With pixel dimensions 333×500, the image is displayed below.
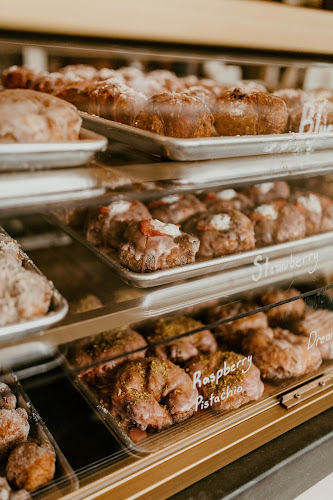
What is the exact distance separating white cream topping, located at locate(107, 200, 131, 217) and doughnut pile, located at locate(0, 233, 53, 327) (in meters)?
0.54

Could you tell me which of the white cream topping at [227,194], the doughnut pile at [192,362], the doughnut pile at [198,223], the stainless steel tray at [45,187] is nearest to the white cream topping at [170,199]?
the doughnut pile at [198,223]

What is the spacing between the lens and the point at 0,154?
83 cm

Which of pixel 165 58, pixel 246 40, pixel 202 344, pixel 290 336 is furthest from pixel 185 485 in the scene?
pixel 165 58

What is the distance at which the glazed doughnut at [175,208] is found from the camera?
167 centimetres

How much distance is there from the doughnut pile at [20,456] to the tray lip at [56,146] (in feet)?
2.58

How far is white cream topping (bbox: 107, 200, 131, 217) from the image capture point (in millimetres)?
1547

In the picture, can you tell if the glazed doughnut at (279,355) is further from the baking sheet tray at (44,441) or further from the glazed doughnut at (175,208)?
the baking sheet tray at (44,441)

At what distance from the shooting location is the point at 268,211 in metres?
1.78

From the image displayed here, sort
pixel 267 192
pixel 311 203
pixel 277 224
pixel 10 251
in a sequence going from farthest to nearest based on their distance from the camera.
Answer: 1. pixel 267 192
2. pixel 311 203
3. pixel 277 224
4. pixel 10 251

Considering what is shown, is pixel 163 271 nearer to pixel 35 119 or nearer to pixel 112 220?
pixel 112 220

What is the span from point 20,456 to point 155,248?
2.16 ft

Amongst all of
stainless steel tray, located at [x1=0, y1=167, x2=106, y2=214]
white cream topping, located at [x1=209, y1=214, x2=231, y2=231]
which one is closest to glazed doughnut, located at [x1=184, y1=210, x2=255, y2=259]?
white cream topping, located at [x1=209, y1=214, x2=231, y2=231]

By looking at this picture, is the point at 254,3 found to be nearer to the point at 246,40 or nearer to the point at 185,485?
the point at 246,40

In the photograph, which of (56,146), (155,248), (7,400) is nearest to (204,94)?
(155,248)
